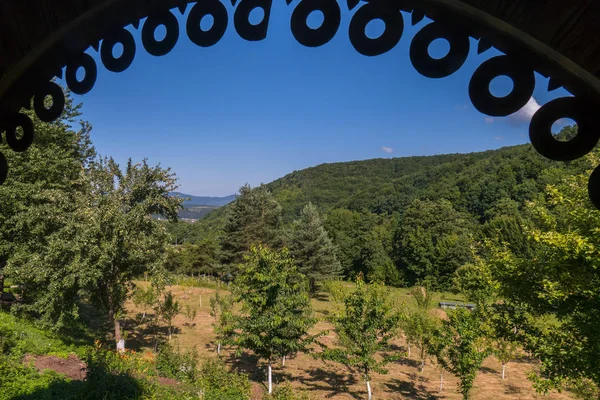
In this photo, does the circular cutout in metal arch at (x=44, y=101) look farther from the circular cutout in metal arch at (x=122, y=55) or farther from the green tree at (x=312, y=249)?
the green tree at (x=312, y=249)

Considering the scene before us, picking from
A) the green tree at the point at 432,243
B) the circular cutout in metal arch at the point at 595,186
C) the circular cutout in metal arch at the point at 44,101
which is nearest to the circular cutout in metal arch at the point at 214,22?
the circular cutout in metal arch at the point at 44,101

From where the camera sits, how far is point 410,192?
7631cm

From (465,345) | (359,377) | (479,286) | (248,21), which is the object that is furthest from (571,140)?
(359,377)

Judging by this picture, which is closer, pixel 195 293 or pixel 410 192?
pixel 195 293

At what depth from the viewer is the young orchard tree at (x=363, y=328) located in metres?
10.9

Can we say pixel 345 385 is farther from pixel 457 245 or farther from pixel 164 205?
pixel 457 245

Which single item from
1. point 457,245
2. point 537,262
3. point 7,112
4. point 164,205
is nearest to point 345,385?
point 537,262

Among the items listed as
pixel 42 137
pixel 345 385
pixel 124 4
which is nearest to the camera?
pixel 124 4

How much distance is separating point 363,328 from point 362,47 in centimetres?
1155

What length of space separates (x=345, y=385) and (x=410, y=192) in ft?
224

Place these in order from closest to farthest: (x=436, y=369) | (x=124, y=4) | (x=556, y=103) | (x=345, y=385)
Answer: (x=556, y=103) < (x=124, y=4) < (x=345, y=385) < (x=436, y=369)

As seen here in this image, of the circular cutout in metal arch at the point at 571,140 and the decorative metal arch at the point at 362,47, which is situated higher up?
the decorative metal arch at the point at 362,47

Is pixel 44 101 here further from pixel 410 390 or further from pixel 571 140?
pixel 410 390

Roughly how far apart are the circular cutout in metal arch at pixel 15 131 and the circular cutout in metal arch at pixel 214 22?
0.68m
